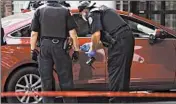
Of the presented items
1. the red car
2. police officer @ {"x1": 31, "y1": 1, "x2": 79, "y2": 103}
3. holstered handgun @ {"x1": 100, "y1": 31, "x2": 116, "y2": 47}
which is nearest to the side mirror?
the red car

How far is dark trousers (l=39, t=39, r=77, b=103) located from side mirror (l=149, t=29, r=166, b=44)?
1.85 meters

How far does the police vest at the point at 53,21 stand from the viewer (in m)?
6.42

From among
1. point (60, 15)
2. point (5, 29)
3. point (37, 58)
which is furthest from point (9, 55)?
point (60, 15)

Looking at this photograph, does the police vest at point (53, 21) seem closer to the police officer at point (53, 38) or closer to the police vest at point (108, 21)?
the police officer at point (53, 38)

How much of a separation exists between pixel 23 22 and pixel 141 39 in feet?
6.24

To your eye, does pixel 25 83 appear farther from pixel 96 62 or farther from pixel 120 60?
pixel 120 60

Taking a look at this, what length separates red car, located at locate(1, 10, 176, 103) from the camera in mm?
7613

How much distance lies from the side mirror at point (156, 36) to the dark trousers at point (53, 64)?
6.07 ft

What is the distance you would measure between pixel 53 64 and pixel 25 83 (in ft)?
4.07

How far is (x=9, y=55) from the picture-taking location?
300 inches

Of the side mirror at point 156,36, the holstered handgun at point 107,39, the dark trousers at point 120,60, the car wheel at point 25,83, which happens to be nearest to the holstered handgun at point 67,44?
the holstered handgun at point 107,39

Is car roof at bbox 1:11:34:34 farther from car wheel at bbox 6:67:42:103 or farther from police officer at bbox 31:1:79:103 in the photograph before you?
police officer at bbox 31:1:79:103

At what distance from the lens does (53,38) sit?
21.2 ft

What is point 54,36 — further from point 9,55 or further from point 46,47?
point 9,55
